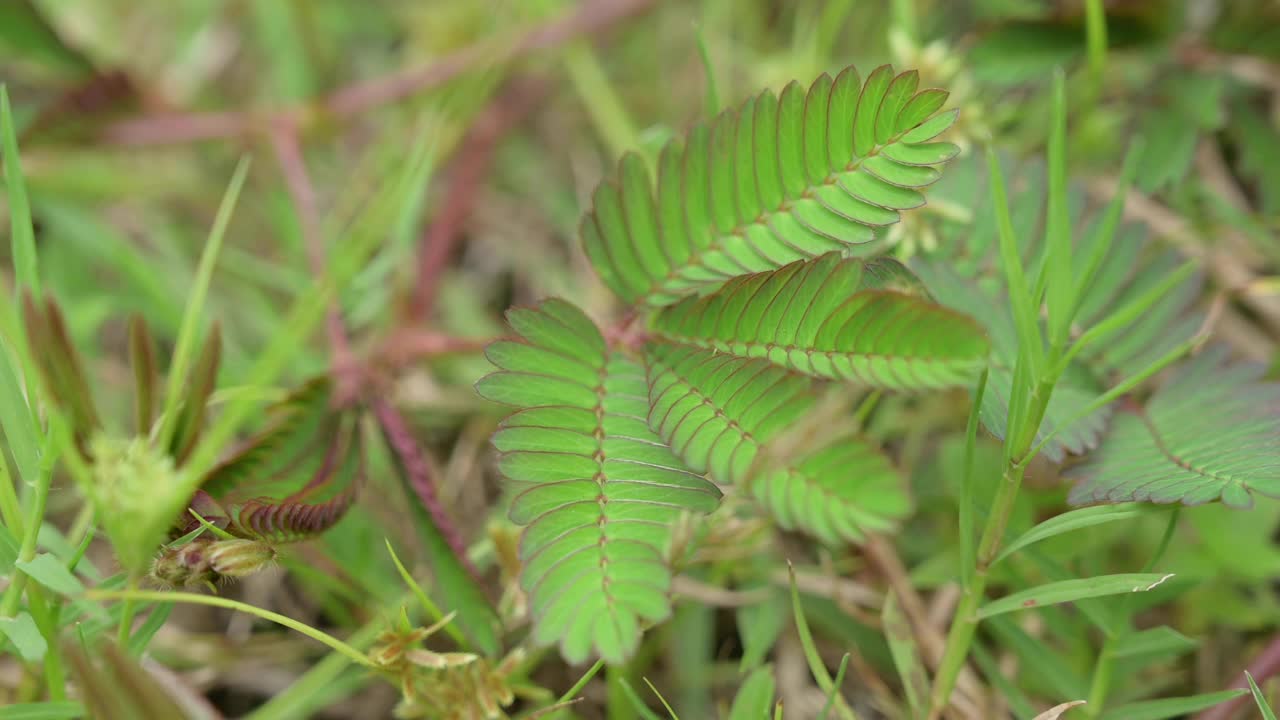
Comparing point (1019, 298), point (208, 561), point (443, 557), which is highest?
point (1019, 298)

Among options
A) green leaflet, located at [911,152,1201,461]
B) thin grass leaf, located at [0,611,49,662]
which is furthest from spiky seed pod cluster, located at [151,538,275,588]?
green leaflet, located at [911,152,1201,461]

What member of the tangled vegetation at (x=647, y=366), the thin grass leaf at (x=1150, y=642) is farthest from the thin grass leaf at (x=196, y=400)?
the thin grass leaf at (x=1150, y=642)

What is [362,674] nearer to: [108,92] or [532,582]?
[532,582]

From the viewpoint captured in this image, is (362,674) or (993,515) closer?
(993,515)

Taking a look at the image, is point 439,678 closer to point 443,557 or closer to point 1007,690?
point 443,557

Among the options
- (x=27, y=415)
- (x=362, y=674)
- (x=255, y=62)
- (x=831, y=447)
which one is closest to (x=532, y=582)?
(x=831, y=447)

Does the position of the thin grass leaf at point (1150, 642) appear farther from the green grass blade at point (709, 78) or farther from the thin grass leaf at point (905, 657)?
the green grass blade at point (709, 78)

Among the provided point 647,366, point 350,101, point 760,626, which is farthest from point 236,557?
point 350,101

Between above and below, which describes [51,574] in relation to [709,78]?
below
